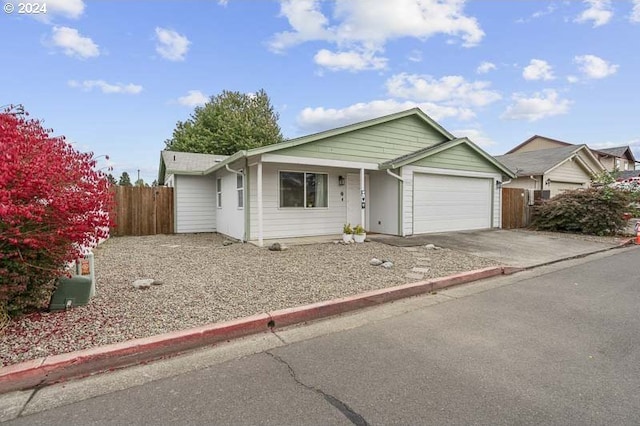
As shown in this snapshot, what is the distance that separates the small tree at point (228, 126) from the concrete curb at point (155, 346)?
78.9ft

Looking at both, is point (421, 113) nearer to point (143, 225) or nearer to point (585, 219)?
point (585, 219)

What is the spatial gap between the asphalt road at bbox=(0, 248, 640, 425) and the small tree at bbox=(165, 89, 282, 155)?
2491 centimetres

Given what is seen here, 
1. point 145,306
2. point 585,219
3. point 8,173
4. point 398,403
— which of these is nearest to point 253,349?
point 398,403

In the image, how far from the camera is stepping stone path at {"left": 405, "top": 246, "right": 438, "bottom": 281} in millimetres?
6141

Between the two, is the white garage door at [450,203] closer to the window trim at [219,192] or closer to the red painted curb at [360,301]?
the red painted curb at [360,301]

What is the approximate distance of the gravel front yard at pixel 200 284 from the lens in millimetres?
3503

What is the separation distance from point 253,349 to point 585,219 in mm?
14847

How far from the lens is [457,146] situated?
499 inches

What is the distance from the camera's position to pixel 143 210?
522 inches

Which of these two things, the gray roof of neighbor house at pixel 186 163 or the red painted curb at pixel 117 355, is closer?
the red painted curb at pixel 117 355

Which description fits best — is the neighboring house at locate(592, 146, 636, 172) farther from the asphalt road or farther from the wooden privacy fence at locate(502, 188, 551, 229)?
the asphalt road

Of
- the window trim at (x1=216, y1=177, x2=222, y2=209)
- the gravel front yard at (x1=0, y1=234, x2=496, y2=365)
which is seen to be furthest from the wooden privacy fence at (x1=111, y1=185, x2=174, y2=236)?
the gravel front yard at (x1=0, y1=234, x2=496, y2=365)

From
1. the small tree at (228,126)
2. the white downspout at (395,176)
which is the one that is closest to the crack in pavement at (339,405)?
the white downspout at (395,176)

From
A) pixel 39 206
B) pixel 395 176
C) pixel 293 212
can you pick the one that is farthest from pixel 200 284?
pixel 395 176
